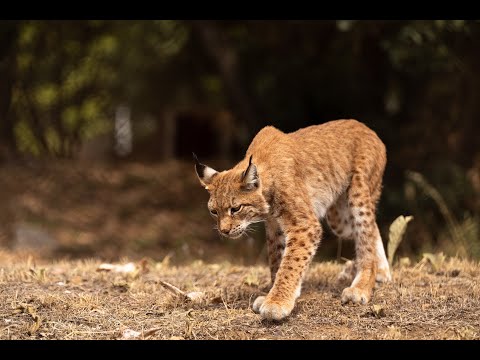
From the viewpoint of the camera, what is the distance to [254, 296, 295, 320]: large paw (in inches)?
208

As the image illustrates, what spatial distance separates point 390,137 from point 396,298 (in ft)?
22.3

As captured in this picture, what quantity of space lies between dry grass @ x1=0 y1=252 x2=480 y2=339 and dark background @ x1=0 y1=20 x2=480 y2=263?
296cm

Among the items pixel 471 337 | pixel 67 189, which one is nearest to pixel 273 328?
pixel 471 337

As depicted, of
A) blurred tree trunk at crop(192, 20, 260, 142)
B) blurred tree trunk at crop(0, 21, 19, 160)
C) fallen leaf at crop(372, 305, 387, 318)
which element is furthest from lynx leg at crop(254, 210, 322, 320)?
blurred tree trunk at crop(0, 21, 19, 160)

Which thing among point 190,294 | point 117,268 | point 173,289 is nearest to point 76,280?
point 117,268

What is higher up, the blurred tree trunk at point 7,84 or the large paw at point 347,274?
the blurred tree trunk at point 7,84

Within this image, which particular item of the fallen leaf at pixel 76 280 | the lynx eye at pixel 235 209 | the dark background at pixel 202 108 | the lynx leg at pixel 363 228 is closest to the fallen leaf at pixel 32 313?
the fallen leaf at pixel 76 280

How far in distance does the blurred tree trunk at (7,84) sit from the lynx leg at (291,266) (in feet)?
32.6

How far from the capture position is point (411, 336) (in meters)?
5.10

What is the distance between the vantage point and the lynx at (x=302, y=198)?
5.73m

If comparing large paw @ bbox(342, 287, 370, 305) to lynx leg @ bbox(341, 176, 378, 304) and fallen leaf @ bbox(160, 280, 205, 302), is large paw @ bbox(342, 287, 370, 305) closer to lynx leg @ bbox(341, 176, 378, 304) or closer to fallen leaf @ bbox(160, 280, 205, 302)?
lynx leg @ bbox(341, 176, 378, 304)

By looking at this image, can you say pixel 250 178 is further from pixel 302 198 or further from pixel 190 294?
pixel 190 294

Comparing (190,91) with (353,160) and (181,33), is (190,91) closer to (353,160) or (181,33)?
(181,33)

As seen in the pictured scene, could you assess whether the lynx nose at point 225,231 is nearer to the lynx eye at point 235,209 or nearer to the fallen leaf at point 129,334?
the lynx eye at point 235,209
